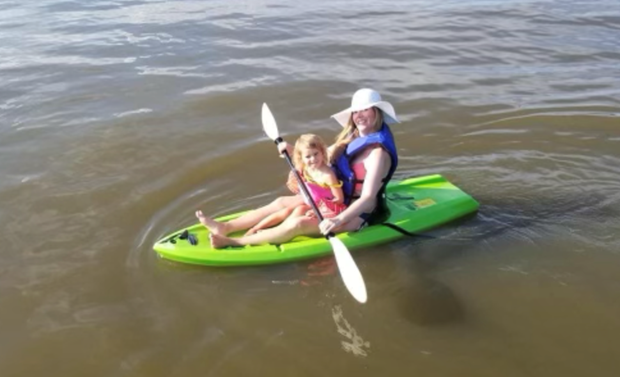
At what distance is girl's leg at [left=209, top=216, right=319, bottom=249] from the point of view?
4828 millimetres

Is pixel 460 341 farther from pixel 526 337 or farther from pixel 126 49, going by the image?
pixel 126 49

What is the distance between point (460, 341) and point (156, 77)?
6.50 m

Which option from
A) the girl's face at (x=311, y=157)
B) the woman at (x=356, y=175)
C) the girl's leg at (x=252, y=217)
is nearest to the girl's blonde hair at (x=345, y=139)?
the woman at (x=356, y=175)

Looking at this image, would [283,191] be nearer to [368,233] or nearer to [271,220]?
[271,220]

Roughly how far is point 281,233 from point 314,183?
477mm

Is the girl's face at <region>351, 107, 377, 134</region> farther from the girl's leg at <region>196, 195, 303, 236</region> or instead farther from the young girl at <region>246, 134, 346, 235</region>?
the girl's leg at <region>196, 195, 303, 236</region>

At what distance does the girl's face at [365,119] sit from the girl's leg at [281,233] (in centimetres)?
83

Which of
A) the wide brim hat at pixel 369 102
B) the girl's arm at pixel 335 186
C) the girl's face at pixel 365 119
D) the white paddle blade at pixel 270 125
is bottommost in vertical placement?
the girl's arm at pixel 335 186

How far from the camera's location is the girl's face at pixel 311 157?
15.3ft

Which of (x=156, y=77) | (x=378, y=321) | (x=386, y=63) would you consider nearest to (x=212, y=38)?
(x=156, y=77)

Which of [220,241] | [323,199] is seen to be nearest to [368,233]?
[323,199]

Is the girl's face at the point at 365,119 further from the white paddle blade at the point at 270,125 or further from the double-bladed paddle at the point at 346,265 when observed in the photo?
the white paddle blade at the point at 270,125

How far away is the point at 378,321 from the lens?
412cm

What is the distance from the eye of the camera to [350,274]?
13.7 feet
